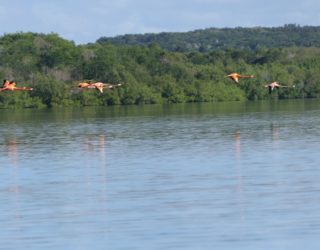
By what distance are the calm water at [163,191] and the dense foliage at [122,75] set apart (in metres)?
50.8

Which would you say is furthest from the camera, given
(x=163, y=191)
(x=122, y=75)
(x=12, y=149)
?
(x=122, y=75)

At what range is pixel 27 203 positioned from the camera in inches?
992

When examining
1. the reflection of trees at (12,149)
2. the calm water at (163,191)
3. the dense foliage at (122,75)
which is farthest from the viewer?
the dense foliage at (122,75)

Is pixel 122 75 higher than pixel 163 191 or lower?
higher

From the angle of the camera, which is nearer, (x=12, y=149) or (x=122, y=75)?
(x=12, y=149)

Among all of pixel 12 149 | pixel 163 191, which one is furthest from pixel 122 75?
pixel 163 191

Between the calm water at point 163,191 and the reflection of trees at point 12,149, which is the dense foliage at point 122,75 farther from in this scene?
the calm water at point 163,191

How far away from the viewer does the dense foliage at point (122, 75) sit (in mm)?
96750

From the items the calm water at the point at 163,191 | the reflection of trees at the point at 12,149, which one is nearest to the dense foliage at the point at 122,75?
the reflection of trees at the point at 12,149

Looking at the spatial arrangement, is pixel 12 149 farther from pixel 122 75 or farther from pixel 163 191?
pixel 122 75

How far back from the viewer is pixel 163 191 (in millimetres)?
26391

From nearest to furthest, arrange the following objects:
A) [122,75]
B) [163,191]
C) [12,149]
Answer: [163,191] < [12,149] < [122,75]

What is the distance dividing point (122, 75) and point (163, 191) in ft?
247

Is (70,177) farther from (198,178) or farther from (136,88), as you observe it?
(136,88)
